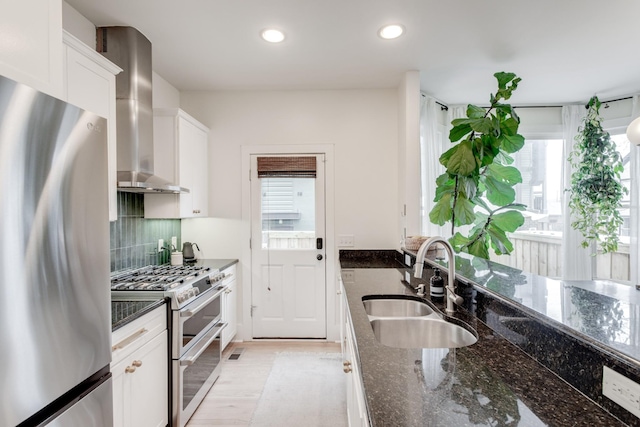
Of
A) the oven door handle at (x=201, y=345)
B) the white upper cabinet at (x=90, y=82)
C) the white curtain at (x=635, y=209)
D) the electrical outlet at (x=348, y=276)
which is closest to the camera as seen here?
the white upper cabinet at (x=90, y=82)

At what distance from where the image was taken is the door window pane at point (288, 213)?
3.46m

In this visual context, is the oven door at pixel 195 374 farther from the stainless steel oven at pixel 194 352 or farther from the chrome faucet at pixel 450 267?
the chrome faucet at pixel 450 267

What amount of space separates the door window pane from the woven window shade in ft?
0.19

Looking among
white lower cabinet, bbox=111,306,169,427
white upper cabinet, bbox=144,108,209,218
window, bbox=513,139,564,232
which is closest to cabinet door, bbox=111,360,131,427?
white lower cabinet, bbox=111,306,169,427

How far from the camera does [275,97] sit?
11.3ft

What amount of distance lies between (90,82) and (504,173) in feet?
10.3

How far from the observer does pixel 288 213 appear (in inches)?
136

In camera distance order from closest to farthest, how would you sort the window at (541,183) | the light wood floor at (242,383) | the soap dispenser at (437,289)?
the soap dispenser at (437,289) < the light wood floor at (242,383) < the window at (541,183)

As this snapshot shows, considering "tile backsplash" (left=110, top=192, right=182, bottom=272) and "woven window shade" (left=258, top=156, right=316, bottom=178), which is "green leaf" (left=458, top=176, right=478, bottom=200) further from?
"tile backsplash" (left=110, top=192, right=182, bottom=272)

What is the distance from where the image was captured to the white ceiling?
2035 mm

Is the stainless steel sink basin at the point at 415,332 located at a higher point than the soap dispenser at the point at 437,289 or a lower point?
lower

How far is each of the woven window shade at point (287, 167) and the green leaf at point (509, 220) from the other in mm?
1780

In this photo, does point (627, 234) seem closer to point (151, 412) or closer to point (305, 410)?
point (305, 410)

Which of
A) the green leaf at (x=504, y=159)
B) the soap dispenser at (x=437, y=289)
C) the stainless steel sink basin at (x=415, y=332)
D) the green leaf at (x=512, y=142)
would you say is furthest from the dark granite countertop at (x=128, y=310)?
the green leaf at (x=504, y=159)
